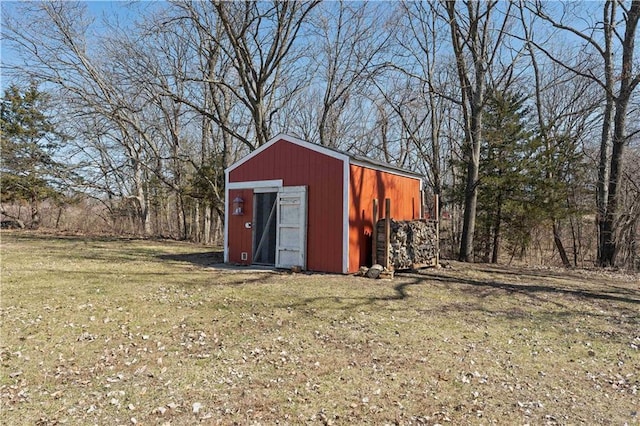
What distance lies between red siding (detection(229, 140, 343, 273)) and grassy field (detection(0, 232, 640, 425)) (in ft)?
5.05

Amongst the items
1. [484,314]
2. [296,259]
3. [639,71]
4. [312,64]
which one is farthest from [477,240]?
[312,64]

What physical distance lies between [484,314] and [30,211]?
25.8 meters

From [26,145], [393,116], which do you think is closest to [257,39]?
[393,116]


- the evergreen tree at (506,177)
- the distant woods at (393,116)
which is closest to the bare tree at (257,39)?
the distant woods at (393,116)

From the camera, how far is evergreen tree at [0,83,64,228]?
1938cm

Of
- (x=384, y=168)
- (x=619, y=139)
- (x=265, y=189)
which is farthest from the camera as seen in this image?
(x=619, y=139)

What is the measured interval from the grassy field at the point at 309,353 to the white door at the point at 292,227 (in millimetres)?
1947

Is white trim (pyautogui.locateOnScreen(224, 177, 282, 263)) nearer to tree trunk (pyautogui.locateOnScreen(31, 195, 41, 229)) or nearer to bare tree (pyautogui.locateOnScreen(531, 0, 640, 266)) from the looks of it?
bare tree (pyautogui.locateOnScreen(531, 0, 640, 266))

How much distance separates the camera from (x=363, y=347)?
4.08 m

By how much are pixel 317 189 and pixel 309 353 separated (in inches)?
208

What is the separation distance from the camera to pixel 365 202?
29.1 feet

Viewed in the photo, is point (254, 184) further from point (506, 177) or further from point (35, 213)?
point (35, 213)

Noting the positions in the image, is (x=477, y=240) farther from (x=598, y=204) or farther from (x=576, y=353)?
(x=576, y=353)

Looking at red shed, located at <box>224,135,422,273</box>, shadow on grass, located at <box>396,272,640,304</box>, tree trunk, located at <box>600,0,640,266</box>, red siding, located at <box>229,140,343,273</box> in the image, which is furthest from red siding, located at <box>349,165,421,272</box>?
tree trunk, located at <box>600,0,640,266</box>
